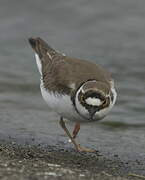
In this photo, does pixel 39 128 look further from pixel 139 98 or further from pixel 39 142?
pixel 139 98

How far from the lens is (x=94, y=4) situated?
1944 centimetres

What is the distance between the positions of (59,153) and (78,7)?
11.7 metres

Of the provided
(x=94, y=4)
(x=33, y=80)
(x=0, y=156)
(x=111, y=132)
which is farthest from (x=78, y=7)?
(x=0, y=156)

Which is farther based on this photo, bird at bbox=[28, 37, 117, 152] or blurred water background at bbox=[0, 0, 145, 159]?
blurred water background at bbox=[0, 0, 145, 159]

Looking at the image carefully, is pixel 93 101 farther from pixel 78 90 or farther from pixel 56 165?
→ pixel 56 165

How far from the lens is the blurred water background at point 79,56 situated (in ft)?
32.9

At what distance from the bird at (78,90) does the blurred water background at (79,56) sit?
3.81ft

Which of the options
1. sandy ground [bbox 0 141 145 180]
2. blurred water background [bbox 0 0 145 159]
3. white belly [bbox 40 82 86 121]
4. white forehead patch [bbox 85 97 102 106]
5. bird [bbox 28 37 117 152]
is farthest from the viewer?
blurred water background [bbox 0 0 145 159]

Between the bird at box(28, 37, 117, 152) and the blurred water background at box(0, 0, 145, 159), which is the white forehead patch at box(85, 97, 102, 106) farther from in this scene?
the blurred water background at box(0, 0, 145, 159)

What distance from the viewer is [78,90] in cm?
773

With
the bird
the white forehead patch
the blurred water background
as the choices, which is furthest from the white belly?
the blurred water background

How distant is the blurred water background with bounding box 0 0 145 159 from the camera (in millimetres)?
10023

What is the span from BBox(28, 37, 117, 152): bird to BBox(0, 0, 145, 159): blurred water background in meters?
1.16

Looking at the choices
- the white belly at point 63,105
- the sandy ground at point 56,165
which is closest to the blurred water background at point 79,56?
the sandy ground at point 56,165
